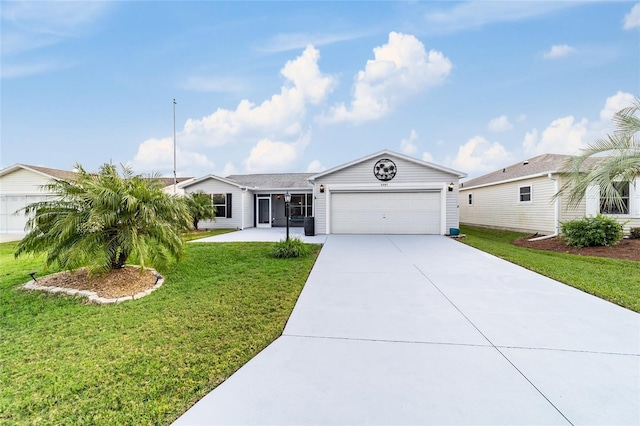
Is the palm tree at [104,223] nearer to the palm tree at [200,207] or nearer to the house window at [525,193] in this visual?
the palm tree at [200,207]

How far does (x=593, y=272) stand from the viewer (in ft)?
19.8

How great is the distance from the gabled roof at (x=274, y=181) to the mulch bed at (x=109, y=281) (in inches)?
456

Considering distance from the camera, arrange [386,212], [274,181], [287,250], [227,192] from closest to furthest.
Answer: [287,250]
[386,212]
[227,192]
[274,181]

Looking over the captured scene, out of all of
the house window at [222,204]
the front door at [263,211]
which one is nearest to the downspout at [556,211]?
the front door at [263,211]

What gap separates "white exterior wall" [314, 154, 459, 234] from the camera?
12609 mm

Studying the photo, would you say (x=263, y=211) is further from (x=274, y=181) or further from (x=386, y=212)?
(x=386, y=212)

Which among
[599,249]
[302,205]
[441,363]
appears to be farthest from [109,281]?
[599,249]

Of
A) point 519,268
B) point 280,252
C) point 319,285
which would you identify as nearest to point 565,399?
point 319,285

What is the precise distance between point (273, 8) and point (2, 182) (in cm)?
1790

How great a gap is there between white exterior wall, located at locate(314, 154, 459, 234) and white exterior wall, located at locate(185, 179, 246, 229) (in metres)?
5.50

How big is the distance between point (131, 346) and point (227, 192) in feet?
45.5

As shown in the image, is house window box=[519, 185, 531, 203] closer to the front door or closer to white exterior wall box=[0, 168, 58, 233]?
the front door

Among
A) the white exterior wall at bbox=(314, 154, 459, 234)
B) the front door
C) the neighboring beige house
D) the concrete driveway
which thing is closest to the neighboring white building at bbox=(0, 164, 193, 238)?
the front door

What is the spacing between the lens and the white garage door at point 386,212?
12.9 m
